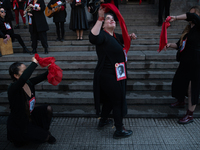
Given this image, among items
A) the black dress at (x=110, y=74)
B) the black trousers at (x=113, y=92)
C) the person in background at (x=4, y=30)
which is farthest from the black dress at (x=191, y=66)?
the person in background at (x=4, y=30)

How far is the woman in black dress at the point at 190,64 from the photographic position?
306 centimetres

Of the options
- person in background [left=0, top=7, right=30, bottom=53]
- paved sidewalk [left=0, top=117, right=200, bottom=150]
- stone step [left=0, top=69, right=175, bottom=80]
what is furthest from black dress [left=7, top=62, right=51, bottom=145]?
person in background [left=0, top=7, right=30, bottom=53]

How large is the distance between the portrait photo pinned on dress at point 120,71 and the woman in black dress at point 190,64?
1191 millimetres

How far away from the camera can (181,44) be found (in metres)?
3.34

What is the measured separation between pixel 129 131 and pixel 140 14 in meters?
6.73

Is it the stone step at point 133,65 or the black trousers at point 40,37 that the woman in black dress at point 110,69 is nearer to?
the stone step at point 133,65

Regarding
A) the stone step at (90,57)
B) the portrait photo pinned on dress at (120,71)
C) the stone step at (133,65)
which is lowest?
the stone step at (133,65)

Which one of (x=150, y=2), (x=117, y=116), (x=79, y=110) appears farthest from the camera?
(x=150, y=2)

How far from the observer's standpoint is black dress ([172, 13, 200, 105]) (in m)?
3.10

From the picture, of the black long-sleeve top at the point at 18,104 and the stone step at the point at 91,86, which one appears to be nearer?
the black long-sleeve top at the point at 18,104

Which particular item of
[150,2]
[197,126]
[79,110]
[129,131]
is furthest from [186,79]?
[150,2]

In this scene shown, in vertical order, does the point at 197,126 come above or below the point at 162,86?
below

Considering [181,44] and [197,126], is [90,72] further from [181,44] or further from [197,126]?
[197,126]

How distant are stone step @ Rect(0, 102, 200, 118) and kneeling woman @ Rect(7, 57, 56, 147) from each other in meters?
0.86
